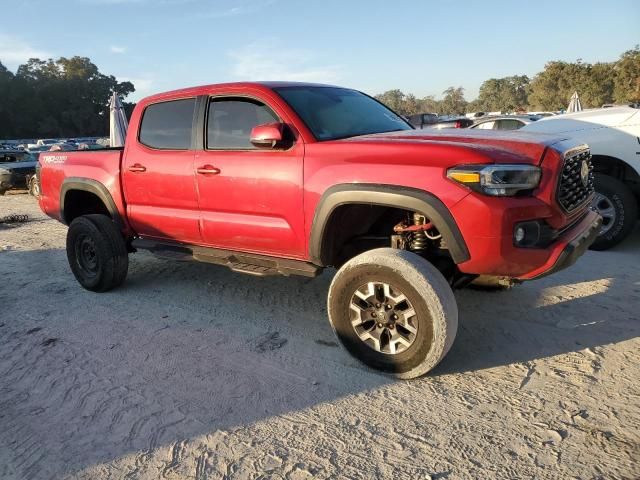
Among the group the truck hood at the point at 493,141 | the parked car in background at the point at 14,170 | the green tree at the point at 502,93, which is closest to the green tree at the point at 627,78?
the parked car in background at the point at 14,170

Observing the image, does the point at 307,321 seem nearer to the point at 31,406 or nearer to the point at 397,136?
the point at 397,136

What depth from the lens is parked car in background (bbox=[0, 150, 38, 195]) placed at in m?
13.4

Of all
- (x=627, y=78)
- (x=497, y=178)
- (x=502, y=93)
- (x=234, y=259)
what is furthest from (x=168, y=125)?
(x=502, y=93)

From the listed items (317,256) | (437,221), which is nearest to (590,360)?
(437,221)

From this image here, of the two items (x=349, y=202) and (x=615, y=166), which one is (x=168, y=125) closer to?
(x=349, y=202)

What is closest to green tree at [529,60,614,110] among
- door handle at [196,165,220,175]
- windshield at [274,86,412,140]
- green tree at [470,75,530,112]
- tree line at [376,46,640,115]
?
tree line at [376,46,640,115]

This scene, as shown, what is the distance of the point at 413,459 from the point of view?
2400 mm

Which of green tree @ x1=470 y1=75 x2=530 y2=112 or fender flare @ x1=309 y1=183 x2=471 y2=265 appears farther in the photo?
green tree @ x1=470 y1=75 x2=530 y2=112

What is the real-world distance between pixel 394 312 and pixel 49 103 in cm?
6576

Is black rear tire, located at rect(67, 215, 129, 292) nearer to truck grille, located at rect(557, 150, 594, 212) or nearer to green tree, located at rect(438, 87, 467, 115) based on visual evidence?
truck grille, located at rect(557, 150, 594, 212)

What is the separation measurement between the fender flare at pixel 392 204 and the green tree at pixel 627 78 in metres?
40.7

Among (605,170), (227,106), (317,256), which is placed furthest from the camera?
(605,170)

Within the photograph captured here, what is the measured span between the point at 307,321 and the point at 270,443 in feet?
5.28

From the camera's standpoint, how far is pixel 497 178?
9.06 feet
